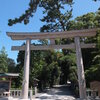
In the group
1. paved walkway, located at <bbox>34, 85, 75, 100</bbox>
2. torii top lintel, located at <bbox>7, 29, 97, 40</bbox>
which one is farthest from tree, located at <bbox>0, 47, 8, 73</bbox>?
torii top lintel, located at <bbox>7, 29, 97, 40</bbox>

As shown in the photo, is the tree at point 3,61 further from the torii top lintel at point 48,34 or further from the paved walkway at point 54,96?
the torii top lintel at point 48,34

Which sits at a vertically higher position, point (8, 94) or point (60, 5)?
point (60, 5)

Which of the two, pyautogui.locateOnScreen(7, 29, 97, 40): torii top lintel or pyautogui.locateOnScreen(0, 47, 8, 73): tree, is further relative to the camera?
pyautogui.locateOnScreen(0, 47, 8, 73): tree

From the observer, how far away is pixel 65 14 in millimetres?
26016

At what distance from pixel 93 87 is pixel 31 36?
256 inches

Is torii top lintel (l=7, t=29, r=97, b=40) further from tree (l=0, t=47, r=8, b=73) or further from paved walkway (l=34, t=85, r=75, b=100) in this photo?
tree (l=0, t=47, r=8, b=73)

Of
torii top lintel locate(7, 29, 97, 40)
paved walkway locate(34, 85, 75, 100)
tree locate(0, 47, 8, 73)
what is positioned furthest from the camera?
tree locate(0, 47, 8, 73)

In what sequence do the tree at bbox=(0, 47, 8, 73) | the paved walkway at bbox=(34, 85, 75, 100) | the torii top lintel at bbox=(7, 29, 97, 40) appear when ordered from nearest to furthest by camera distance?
the torii top lintel at bbox=(7, 29, 97, 40) → the paved walkway at bbox=(34, 85, 75, 100) → the tree at bbox=(0, 47, 8, 73)

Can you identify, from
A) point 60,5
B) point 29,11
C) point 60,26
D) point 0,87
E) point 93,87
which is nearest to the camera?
point 93,87

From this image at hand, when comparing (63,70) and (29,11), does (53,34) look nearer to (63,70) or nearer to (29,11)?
(29,11)

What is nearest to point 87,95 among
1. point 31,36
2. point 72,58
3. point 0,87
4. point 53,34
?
point 53,34

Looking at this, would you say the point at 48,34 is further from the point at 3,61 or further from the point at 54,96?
the point at 3,61

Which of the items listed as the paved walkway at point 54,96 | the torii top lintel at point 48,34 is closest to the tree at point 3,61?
the paved walkway at point 54,96

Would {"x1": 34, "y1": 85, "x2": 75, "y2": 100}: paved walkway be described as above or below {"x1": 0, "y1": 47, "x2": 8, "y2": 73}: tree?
below
